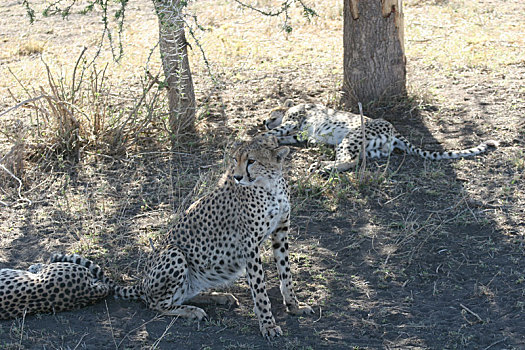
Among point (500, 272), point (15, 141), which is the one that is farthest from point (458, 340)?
point (15, 141)

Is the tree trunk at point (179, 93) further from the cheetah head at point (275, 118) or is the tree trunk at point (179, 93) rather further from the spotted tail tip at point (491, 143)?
the spotted tail tip at point (491, 143)

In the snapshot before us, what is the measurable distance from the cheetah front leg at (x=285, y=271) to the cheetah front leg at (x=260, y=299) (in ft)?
0.64

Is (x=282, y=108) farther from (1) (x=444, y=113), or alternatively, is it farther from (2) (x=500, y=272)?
(2) (x=500, y=272)

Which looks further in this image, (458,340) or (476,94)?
(476,94)

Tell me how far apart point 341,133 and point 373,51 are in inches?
43.2

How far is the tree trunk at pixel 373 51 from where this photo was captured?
22.6ft

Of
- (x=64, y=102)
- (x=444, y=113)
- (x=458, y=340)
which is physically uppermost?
(x=64, y=102)

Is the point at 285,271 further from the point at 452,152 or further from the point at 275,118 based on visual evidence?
the point at 275,118

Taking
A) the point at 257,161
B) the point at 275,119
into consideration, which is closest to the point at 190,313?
the point at 257,161

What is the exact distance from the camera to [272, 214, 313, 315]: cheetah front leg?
4.01 meters

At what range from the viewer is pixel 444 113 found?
6.94 metres

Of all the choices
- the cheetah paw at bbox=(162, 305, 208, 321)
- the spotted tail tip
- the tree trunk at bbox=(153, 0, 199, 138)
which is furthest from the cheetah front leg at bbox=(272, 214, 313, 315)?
the spotted tail tip

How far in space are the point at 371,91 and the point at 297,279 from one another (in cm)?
330

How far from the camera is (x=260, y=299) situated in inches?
150
